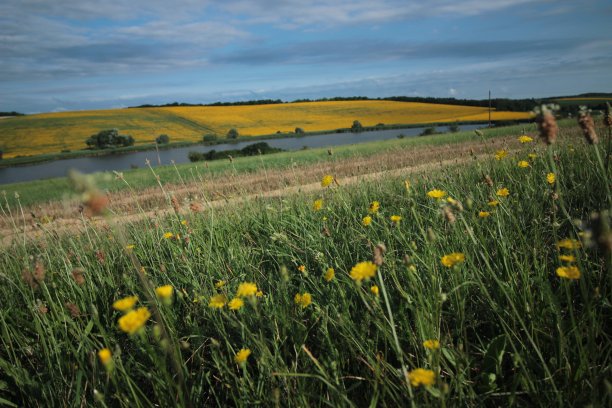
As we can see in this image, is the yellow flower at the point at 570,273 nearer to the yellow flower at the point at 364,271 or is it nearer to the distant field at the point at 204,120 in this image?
the yellow flower at the point at 364,271

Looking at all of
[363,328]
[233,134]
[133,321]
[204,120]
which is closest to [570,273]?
[363,328]

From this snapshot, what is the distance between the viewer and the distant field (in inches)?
2026

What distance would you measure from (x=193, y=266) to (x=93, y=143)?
54.2 meters

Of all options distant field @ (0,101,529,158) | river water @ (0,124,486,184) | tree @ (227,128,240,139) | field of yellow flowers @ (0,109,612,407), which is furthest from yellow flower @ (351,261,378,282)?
distant field @ (0,101,529,158)

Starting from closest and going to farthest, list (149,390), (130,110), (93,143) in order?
(149,390) < (93,143) < (130,110)

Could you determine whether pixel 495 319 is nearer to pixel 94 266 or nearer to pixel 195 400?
pixel 195 400

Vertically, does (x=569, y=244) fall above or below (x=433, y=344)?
above

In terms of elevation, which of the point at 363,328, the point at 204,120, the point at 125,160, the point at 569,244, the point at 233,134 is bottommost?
the point at 363,328

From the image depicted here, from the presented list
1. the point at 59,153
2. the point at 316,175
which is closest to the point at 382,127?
the point at 316,175

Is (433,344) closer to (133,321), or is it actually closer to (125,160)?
(133,321)

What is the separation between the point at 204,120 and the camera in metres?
62.1

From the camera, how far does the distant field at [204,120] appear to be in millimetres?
51469

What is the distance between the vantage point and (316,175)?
14516 mm

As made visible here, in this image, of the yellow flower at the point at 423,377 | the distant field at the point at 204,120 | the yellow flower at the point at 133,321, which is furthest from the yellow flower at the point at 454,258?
the distant field at the point at 204,120
